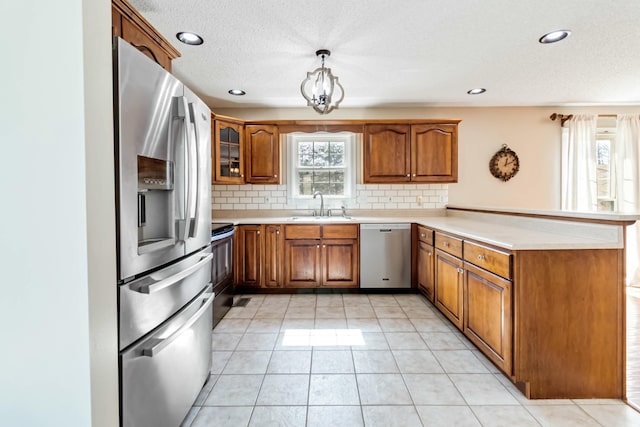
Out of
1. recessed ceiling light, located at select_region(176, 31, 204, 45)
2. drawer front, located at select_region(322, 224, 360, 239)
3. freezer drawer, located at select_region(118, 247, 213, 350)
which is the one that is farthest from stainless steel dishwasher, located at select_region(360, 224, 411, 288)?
recessed ceiling light, located at select_region(176, 31, 204, 45)

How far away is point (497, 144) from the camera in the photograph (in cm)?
425

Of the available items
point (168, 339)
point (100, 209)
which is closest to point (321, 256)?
point (168, 339)

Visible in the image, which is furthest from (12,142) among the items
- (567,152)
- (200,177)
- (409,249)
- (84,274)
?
(567,152)

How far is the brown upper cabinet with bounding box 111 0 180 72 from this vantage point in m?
1.29

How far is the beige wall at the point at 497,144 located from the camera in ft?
13.8

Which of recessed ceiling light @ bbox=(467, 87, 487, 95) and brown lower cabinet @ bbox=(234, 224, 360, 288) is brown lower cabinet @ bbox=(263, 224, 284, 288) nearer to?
brown lower cabinet @ bbox=(234, 224, 360, 288)

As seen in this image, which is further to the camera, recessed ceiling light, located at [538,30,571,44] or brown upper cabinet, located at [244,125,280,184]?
brown upper cabinet, located at [244,125,280,184]

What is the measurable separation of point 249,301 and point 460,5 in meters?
3.30

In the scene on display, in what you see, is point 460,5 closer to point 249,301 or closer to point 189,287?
point 189,287

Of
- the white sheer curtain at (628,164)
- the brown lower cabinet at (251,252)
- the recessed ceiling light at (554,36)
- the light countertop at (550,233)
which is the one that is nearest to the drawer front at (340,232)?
the brown lower cabinet at (251,252)

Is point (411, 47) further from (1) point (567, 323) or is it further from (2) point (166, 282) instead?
(2) point (166, 282)

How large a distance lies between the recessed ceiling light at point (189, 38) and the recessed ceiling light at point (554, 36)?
274cm

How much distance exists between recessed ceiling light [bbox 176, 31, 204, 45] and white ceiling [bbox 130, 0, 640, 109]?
0.05 metres

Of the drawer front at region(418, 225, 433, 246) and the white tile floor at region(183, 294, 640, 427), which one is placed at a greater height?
the drawer front at region(418, 225, 433, 246)
